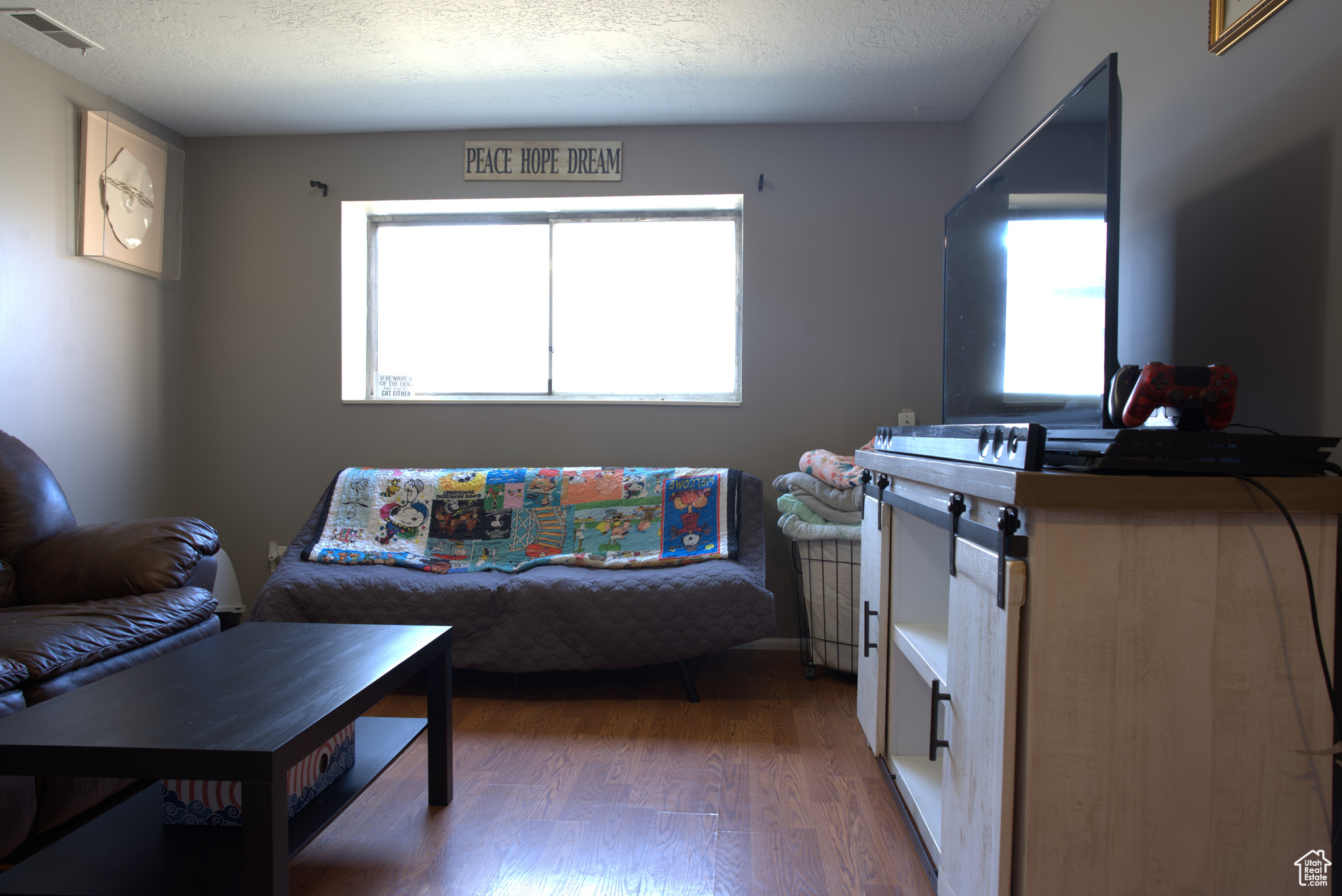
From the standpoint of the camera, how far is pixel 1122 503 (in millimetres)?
896

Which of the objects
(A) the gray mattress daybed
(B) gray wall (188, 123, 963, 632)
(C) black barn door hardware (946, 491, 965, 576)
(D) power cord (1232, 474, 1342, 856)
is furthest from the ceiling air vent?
(D) power cord (1232, 474, 1342, 856)

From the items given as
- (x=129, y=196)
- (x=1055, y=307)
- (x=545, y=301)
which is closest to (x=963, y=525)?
(x=1055, y=307)

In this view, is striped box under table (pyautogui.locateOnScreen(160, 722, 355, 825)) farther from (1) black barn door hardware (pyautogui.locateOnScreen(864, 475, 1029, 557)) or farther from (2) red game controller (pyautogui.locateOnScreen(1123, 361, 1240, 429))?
(2) red game controller (pyautogui.locateOnScreen(1123, 361, 1240, 429))

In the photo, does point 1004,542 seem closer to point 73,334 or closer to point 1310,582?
point 1310,582

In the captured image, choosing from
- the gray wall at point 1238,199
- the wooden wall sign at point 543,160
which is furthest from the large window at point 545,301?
the gray wall at point 1238,199

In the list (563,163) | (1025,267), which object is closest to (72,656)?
(1025,267)

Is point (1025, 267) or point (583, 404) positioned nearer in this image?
point (1025, 267)

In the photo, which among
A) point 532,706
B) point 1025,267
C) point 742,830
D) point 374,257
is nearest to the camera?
point 1025,267

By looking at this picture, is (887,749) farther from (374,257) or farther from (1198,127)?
(374,257)

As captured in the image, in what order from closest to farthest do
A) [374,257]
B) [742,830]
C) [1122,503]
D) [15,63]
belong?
[1122,503] < [742,830] < [15,63] < [374,257]

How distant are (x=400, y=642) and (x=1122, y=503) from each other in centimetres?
147

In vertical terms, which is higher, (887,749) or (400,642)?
(400,642)

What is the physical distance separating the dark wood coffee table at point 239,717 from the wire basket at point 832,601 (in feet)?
4.81

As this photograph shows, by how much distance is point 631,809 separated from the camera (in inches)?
66.3
